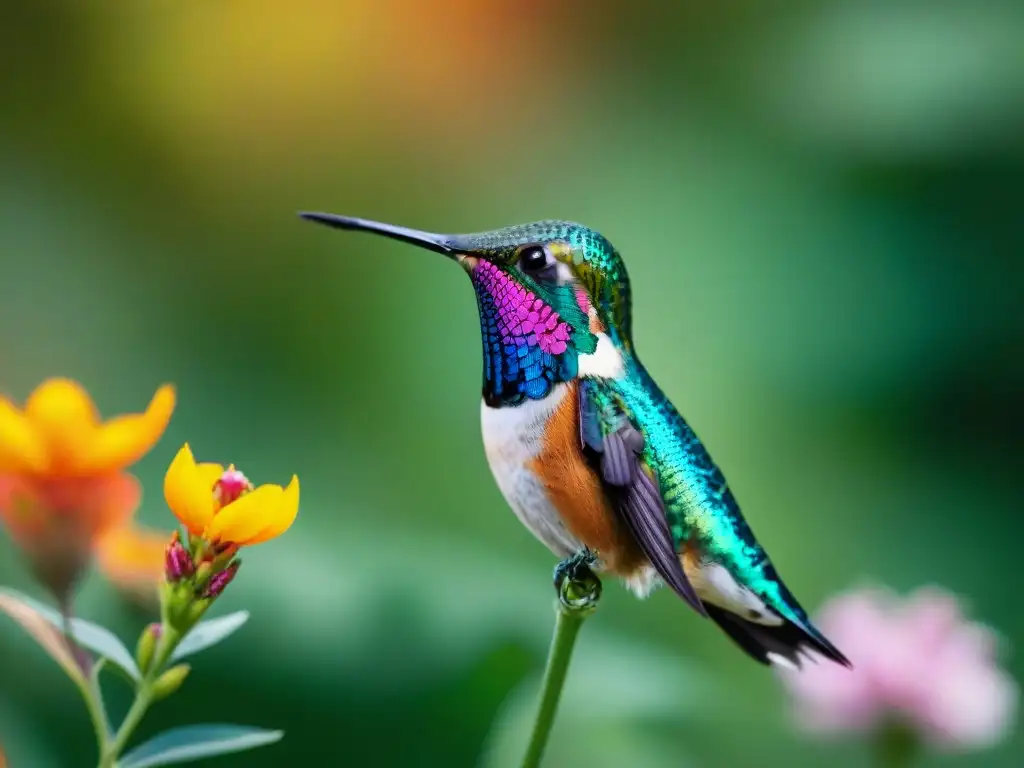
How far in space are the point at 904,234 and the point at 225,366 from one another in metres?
0.87

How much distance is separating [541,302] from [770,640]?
17 centimetres

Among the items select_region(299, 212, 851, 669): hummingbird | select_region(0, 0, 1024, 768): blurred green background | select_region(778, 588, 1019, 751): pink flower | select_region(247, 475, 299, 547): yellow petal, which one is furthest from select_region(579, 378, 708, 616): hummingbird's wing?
select_region(0, 0, 1024, 768): blurred green background

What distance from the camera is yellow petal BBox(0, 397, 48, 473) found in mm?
318

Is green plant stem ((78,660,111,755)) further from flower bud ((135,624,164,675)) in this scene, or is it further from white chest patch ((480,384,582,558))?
white chest patch ((480,384,582,558))

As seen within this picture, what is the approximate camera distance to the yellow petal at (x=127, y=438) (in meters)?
0.31

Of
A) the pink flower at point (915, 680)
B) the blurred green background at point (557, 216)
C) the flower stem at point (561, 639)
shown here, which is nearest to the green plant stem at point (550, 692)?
the flower stem at point (561, 639)

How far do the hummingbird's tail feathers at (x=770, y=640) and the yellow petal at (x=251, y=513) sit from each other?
0.74ft

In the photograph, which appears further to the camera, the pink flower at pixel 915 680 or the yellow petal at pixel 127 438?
the pink flower at pixel 915 680

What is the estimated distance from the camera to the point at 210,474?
0.32 metres

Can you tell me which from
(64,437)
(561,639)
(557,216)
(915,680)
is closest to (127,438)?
(64,437)

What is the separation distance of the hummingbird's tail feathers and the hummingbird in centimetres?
2

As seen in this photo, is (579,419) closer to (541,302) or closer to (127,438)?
(541,302)

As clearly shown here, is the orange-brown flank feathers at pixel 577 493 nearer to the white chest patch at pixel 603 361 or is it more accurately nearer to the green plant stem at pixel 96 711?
the white chest patch at pixel 603 361

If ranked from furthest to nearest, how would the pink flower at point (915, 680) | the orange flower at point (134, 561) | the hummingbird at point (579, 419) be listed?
the pink flower at point (915, 680) → the orange flower at point (134, 561) → the hummingbird at point (579, 419)
